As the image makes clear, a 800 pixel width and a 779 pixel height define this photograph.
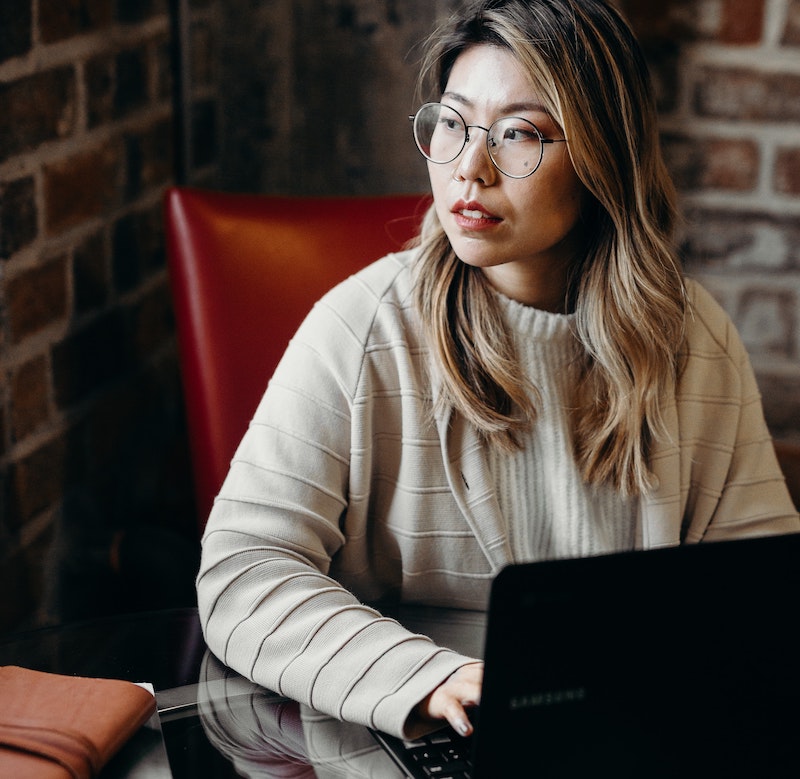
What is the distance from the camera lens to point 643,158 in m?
1.19

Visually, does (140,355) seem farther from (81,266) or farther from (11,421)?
(11,421)

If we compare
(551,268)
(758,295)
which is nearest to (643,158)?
(551,268)

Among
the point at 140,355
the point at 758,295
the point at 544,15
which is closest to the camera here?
the point at 544,15

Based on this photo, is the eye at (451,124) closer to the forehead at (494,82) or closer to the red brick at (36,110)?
the forehead at (494,82)

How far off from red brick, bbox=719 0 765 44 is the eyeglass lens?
81 cm

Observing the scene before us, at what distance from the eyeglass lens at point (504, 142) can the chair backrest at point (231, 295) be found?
1.08ft

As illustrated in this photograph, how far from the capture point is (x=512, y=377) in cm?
120

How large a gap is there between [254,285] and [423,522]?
1.36ft

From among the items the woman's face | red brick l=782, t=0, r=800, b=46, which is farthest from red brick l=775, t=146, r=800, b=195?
the woman's face

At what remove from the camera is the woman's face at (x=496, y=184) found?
111 cm

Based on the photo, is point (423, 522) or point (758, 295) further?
point (758, 295)

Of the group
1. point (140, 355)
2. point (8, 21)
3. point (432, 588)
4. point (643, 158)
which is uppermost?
point (8, 21)

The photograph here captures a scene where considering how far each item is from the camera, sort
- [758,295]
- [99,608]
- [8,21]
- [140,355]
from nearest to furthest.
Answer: [8,21]
[99,608]
[140,355]
[758,295]

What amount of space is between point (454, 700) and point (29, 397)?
0.77 meters
